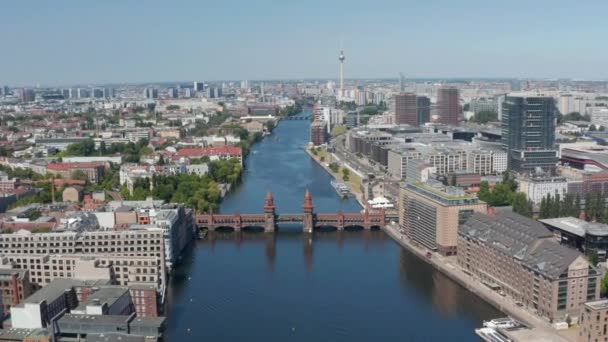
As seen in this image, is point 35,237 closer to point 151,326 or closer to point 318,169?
point 151,326

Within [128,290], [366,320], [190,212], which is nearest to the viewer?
[128,290]

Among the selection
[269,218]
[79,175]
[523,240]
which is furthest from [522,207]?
[79,175]

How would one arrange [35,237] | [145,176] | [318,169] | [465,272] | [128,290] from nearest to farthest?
1. [128,290]
2. [35,237]
3. [465,272]
4. [145,176]
5. [318,169]

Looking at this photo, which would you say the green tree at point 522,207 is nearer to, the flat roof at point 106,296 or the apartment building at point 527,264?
the apartment building at point 527,264

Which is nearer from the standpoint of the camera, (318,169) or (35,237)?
(35,237)

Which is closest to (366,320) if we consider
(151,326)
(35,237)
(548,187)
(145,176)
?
(151,326)

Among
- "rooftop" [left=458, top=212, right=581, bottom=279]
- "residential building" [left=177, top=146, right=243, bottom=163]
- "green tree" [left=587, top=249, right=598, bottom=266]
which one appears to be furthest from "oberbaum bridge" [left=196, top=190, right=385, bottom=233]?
"residential building" [left=177, top=146, right=243, bottom=163]

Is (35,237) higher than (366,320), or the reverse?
(35,237)
